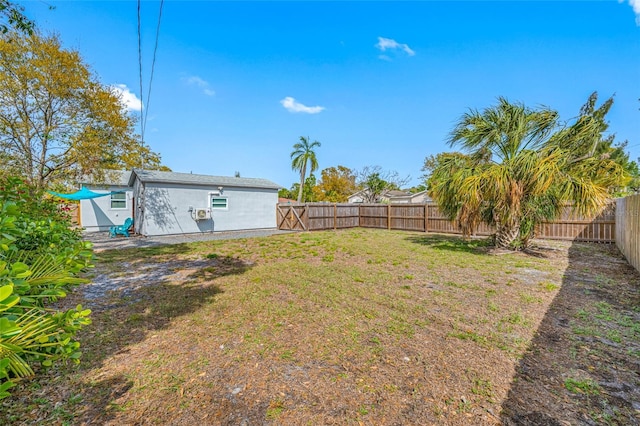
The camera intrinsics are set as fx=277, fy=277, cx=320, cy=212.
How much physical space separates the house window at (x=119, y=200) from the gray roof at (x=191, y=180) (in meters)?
0.75

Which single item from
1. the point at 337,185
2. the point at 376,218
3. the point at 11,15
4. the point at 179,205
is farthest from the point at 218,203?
the point at 337,185

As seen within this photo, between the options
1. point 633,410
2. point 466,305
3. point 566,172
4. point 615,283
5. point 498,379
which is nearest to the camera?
point 633,410

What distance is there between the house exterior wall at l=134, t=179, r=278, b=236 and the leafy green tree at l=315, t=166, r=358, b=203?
56.5ft

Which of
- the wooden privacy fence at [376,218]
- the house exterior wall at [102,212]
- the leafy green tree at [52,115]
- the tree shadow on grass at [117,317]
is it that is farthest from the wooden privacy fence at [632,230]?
the house exterior wall at [102,212]

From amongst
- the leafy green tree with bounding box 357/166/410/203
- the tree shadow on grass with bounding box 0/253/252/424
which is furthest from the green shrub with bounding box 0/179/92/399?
the leafy green tree with bounding box 357/166/410/203

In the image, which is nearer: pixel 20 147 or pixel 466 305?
pixel 466 305

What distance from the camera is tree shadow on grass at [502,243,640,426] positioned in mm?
1888

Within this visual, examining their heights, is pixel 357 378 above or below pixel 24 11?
below

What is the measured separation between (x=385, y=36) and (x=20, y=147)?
1459 cm

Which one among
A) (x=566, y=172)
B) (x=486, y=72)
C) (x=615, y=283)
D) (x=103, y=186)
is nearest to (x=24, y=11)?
(x=103, y=186)

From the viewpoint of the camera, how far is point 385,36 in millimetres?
10906

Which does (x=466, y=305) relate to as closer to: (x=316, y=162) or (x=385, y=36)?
(x=385, y=36)

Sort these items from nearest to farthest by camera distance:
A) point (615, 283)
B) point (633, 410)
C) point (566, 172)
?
point (633, 410) → point (615, 283) → point (566, 172)

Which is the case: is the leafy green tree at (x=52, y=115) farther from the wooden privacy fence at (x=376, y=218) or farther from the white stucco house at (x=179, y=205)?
the wooden privacy fence at (x=376, y=218)
